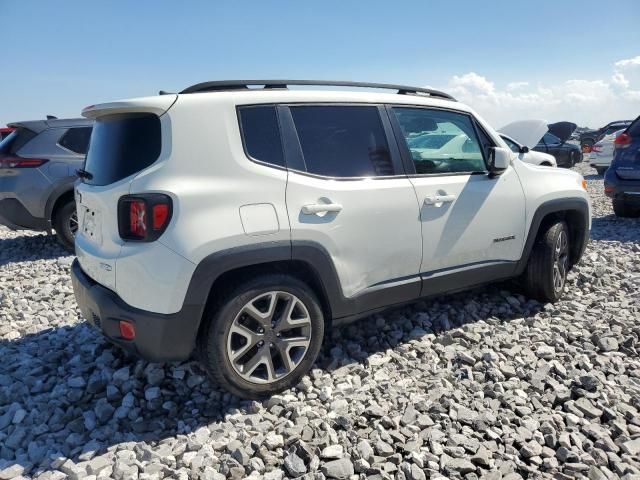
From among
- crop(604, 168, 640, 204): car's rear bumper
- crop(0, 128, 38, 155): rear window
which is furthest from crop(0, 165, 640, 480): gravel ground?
crop(604, 168, 640, 204): car's rear bumper

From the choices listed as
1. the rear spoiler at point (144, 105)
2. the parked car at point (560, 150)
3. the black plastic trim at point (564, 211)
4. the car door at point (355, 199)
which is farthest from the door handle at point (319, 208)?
the parked car at point (560, 150)

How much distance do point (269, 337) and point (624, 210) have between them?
25.6 feet

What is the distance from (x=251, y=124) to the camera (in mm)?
2822

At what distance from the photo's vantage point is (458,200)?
3.51 metres

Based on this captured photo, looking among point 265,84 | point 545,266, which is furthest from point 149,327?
point 545,266

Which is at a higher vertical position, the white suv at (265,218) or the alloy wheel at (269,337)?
the white suv at (265,218)

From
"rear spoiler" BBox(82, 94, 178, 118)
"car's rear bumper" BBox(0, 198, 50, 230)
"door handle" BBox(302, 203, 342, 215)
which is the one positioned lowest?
"car's rear bumper" BBox(0, 198, 50, 230)

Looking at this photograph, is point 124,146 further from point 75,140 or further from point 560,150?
point 560,150

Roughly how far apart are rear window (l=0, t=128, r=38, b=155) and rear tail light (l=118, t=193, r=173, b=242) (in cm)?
522

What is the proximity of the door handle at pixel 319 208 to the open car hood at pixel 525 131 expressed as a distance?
9.94 m

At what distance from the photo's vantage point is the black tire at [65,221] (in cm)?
686

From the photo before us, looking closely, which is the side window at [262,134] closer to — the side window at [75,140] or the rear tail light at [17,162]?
the side window at [75,140]

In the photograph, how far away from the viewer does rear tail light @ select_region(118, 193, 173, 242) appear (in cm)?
250

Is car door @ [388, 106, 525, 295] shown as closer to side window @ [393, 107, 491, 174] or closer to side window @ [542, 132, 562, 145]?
side window @ [393, 107, 491, 174]
